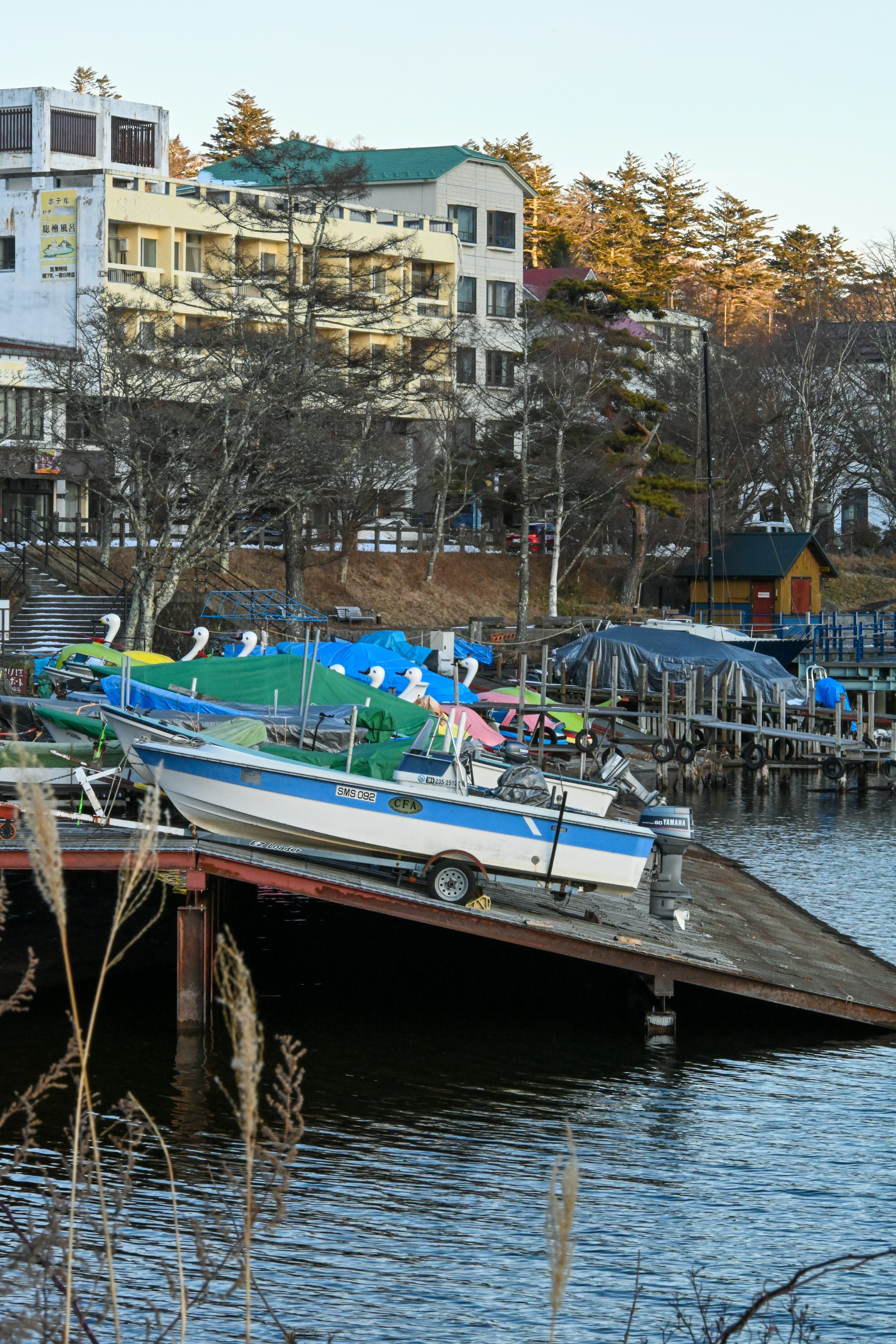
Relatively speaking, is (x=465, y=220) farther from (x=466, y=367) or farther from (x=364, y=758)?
(x=364, y=758)

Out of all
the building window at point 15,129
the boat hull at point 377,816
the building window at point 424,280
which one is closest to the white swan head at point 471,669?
the boat hull at point 377,816

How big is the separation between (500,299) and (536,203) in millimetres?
30100

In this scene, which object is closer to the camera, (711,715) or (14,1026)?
(14,1026)

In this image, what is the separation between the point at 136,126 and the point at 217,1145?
64.6m

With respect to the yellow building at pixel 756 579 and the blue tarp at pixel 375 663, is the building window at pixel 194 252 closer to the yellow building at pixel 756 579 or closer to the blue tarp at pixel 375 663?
the yellow building at pixel 756 579

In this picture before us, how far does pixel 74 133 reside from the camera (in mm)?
68875

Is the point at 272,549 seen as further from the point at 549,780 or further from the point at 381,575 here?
the point at 549,780

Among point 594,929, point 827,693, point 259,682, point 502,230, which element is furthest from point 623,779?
point 502,230

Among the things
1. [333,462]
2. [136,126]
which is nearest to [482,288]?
[136,126]

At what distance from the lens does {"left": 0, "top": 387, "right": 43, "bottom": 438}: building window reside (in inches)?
2238

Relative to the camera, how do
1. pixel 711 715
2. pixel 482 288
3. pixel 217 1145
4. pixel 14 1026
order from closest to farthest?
1. pixel 217 1145
2. pixel 14 1026
3. pixel 711 715
4. pixel 482 288

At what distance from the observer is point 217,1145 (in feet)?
49.6

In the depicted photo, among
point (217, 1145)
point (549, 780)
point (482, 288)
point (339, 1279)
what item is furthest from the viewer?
point (482, 288)

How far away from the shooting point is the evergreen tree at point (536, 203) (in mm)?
101875
